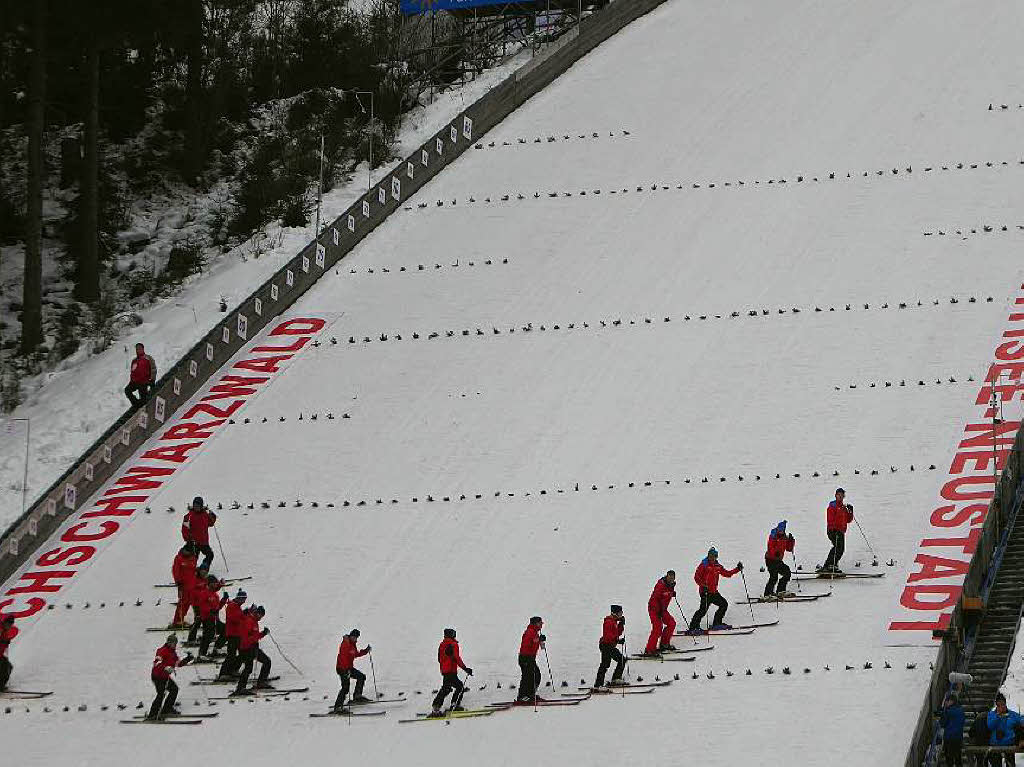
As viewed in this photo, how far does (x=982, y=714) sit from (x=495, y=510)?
7.90m

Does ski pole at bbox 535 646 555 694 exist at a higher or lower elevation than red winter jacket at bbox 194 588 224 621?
lower

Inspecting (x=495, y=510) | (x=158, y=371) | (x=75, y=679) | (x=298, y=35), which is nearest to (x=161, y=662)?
(x=75, y=679)

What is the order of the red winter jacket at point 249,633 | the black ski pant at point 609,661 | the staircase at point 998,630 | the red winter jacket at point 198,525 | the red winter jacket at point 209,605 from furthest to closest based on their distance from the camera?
the red winter jacket at point 198,525 < the red winter jacket at point 209,605 < the red winter jacket at point 249,633 < the black ski pant at point 609,661 < the staircase at point 998,630

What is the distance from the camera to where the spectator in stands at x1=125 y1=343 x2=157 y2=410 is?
85.7 feet

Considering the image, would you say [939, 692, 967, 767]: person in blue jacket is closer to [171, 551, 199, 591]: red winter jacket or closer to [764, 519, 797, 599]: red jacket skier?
[764, 519, 797, 599]: red jacket skier

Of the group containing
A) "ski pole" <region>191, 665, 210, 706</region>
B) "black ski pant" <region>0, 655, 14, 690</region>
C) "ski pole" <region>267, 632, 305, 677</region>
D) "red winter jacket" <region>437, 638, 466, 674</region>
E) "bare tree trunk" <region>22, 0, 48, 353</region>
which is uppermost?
"bare tree trunk" <region>22, 0, 48, 353</region>

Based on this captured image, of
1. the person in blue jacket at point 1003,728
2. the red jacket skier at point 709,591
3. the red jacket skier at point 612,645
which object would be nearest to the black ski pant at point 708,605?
the red jacket skier at point 709,591

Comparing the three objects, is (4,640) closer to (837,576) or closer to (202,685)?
(202,685)

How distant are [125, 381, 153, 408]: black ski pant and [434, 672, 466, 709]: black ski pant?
9.66m

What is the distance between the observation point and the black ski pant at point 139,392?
26047 mm

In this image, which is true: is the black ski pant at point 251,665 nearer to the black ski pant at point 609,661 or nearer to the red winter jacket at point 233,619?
the red winter jacket at point 233,619

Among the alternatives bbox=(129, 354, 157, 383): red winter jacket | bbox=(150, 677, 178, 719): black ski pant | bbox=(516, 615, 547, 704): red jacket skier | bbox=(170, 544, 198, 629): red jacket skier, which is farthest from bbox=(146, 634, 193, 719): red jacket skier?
bbox=(129, 354, 157, 383): red winter jacket

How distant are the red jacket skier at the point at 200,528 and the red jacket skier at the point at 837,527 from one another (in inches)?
270

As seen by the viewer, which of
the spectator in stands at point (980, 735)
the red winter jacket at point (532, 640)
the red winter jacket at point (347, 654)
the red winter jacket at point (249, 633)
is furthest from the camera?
the red winter jacket at point (249, 633)
